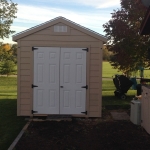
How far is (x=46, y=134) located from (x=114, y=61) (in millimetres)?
9128

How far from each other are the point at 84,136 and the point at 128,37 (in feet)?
26.4

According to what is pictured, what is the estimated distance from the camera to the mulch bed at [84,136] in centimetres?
603

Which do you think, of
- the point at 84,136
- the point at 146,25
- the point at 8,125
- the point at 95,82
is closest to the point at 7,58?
the point at 95,82

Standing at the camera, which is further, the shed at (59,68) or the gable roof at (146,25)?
the shed at (59,68)

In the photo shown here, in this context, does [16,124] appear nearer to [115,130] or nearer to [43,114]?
[43,114]

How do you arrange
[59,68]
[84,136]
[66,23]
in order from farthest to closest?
[59,68] → [66,23] → [84,136]

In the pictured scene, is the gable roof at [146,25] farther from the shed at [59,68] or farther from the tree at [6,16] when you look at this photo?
the tree at [6,16]

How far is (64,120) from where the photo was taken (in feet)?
27.7

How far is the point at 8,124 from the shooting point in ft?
26.1

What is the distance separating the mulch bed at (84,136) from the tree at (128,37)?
6012mm

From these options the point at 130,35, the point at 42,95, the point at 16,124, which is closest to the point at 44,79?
the point at 42,95

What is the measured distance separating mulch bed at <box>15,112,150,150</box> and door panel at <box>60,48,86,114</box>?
1.95ft

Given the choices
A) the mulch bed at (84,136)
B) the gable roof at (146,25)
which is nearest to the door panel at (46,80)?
the mulch bed at (84,136)

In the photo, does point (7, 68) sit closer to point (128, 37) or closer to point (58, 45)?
point (128, 37)
